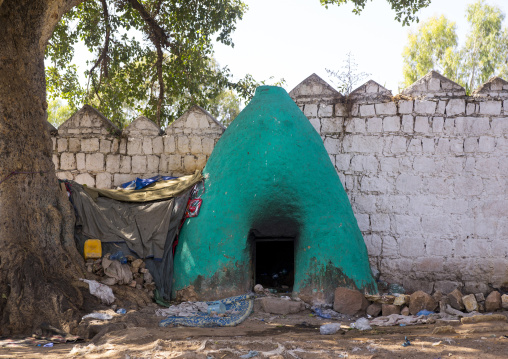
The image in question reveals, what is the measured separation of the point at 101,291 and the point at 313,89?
3.89 metres

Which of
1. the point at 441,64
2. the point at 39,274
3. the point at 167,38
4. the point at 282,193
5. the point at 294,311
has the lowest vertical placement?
the point at 294,311

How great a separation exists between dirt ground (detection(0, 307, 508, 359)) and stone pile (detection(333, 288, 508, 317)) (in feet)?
1.72

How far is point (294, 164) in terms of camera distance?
5.73 meters

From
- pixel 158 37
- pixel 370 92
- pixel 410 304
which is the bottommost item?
pixel 410 304

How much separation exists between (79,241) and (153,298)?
1055 millimetres

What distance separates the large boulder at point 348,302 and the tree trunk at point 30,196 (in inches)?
104

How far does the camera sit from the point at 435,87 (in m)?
6.77

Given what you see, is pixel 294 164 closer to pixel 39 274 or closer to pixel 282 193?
pixel 282 193

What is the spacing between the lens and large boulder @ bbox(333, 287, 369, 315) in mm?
5328

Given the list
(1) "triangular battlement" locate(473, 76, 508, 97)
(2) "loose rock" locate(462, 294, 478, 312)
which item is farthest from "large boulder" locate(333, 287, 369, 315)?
(1) "triangular battlement" locate(473, 76, 508, 97)

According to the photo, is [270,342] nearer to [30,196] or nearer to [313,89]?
[30,196]

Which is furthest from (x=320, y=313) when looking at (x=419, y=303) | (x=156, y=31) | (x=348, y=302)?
(x=156, y=31)

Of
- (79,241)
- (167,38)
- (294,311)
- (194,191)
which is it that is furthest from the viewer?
(167,38)

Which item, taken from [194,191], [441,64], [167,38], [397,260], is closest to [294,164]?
[194,191]
